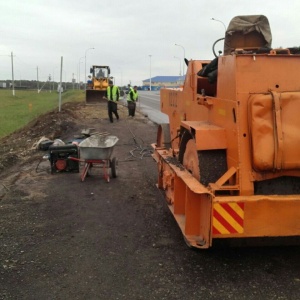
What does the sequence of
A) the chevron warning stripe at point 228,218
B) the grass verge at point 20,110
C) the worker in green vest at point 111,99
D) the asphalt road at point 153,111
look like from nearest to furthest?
the chevron warning stripe at point 228,218 < the worker in green vest at point 111,99 < the asphalt road at point 153,111 < the grass verge at point 20,110

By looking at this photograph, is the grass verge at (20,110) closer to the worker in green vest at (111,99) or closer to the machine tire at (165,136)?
the worker in green vest at (111,99)

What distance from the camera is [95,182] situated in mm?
8922

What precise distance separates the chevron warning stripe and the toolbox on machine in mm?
5918

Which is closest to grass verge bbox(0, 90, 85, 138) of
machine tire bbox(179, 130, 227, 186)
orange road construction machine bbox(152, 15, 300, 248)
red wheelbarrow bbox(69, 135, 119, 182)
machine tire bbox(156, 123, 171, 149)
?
red wheelbarrow bbox(69, 135, 119, 182)

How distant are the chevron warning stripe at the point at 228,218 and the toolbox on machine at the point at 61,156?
19.4ft

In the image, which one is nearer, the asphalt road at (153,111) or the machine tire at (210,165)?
the machine tire at (210,165)

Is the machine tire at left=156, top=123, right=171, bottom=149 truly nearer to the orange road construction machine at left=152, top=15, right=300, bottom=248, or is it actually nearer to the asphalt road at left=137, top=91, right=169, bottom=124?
the orange road construction machine at left=152, top=15, right=300, bottom=248

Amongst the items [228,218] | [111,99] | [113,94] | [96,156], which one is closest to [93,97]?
[113,94]

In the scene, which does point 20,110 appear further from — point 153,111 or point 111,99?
point 111,99

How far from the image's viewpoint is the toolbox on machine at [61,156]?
377 inches

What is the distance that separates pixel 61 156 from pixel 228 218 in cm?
616

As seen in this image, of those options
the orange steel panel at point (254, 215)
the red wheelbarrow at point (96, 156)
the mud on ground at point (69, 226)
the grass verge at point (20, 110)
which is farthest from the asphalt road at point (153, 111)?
the orange steel panel at point (254, 215)

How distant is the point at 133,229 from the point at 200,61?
2.53m

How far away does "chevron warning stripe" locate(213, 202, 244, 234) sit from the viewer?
4.11m
